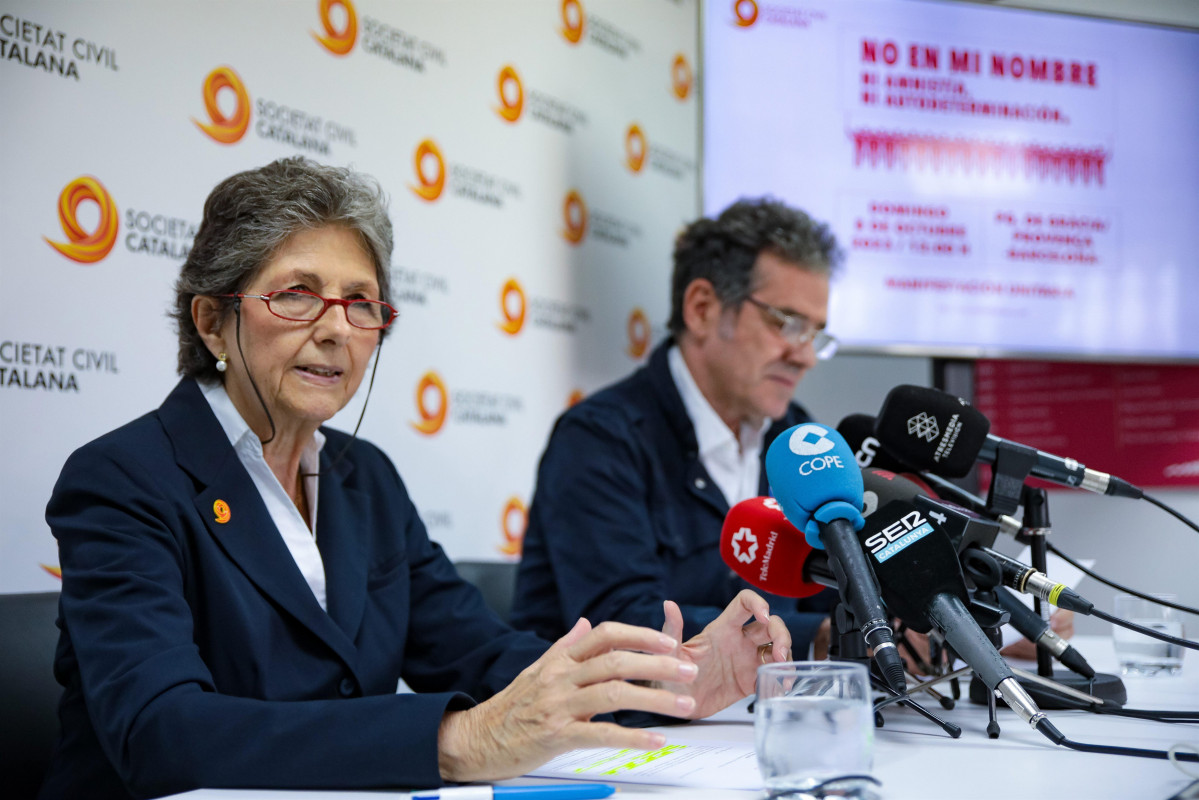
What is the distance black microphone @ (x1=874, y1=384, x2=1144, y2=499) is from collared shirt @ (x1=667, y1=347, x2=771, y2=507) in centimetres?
99

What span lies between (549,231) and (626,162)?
Answer: 0.47 meters

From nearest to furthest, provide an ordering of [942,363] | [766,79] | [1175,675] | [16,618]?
1. [16,618]
2. [1175,675]
3. [766,79]
4. [942,363]

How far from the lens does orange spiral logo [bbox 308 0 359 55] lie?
2346mm

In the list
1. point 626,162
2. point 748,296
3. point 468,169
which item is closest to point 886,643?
point 748,296

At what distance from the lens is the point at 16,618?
1379 millimetres

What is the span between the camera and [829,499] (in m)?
1.10

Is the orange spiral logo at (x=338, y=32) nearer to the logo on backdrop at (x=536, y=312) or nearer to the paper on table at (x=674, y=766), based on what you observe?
the logo on backdrop at (x=536, y=312)

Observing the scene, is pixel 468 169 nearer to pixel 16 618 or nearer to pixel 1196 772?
pixel 16 618

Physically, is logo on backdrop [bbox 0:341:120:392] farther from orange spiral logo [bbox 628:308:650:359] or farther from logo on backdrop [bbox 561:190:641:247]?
orange spiral logo [bbox 628:308:650:359]

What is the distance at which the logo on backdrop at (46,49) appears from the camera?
1.74 m

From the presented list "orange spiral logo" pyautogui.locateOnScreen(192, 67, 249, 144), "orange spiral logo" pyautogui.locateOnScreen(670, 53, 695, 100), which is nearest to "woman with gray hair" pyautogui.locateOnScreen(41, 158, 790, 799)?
"orange spiral logo" pyautogui.locateOnScreen(192, 67, 249, 144)

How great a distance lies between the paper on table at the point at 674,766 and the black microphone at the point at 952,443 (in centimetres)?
43

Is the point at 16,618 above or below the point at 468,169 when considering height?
below

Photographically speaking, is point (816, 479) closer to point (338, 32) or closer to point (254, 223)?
point (254, 223)
